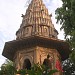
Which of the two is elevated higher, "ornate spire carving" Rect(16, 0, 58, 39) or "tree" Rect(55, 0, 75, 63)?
"ornate spire carving" Rect(16, 0, 58, 39)

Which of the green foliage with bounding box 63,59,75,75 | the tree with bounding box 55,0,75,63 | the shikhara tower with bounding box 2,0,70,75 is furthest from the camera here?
the green foliage with bounding box 63,59,75,75

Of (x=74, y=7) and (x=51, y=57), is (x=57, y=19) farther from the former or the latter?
(x=51, y=57)

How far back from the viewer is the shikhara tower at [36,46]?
1232cm

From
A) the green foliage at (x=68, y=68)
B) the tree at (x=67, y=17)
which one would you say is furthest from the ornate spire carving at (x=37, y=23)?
the tree at (x=67, y=17)

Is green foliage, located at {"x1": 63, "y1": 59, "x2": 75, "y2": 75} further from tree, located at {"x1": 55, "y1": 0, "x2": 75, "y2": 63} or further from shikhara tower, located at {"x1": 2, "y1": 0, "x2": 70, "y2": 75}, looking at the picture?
tree, located at {"x1": 55, "y1": 0, "x2": 75, "y2": 63}

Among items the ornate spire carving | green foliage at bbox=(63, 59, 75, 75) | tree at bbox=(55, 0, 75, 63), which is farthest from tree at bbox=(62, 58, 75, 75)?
tree at bbox=(55, 0, 75, 63)

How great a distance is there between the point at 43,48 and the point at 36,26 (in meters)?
1.58

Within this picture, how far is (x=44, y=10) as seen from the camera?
15.0m

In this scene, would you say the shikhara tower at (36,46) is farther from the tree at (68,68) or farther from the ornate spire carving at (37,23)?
the tree at (68,68)

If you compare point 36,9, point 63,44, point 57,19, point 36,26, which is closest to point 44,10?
point 36,9

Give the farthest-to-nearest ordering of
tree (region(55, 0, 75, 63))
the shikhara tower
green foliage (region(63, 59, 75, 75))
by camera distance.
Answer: green foliage (region(63, 59, 75, 75)) < the shikhara tower < tree (region(55, 0, 75, 63))

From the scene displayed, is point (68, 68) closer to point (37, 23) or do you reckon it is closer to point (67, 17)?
point (37, 23)

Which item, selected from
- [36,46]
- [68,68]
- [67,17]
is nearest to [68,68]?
[68,68]

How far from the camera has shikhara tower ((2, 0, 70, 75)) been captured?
40.4 ft
